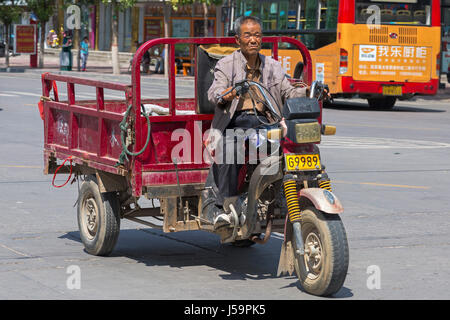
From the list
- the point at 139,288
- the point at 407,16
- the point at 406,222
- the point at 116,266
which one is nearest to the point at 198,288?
the point at 139,288

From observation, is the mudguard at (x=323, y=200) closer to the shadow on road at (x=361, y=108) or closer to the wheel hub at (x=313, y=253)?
the wheel hub at (x=313, y=253)

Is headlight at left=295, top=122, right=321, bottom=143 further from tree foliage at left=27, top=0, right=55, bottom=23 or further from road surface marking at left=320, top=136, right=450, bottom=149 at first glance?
tree foliage at left=27, top=0, right=55, bottom=23

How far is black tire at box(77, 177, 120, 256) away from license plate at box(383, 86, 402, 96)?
17.2m

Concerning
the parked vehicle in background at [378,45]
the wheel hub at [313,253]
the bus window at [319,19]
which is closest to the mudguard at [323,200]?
the wheel hub at [313,253]

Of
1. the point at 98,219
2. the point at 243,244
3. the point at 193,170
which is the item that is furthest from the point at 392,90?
the point at 193,170

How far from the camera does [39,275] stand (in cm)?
671

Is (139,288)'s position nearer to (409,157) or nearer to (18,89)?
(409,157)

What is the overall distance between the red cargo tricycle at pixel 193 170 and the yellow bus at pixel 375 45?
1609 centimetres

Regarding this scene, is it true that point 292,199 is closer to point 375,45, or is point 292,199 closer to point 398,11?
point 375,45

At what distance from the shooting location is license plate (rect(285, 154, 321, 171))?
599cm

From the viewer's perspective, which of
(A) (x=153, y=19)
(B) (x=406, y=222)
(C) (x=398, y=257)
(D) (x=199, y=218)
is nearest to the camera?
(D) (x=199, y=218)

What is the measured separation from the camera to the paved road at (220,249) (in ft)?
20.8

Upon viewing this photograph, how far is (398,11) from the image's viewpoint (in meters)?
24.1

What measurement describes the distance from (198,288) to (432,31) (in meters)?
19.3
